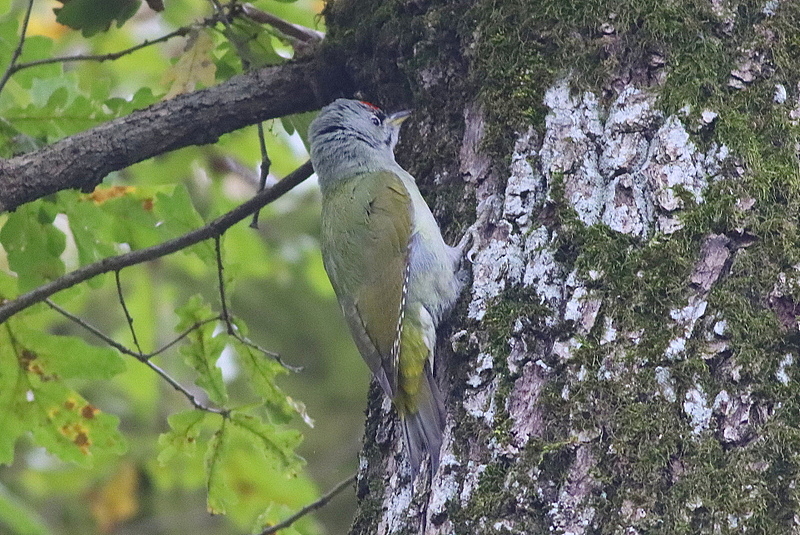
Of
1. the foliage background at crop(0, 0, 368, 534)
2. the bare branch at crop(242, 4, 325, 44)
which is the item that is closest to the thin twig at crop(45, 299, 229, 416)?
the foliage background at crop(0, 0, 368, 534)

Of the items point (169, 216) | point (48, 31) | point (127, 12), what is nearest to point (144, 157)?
point (169, 216)

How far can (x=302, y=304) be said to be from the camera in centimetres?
880

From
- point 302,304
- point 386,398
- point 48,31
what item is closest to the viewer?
point 386,398

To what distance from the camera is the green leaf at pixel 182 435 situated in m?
3.78

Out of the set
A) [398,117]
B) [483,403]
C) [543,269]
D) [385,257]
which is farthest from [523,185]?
[385,257]

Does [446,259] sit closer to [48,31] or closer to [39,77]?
[39,77]

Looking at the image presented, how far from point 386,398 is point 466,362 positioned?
2.17ft

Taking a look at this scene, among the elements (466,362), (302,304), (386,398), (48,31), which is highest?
(48,31)

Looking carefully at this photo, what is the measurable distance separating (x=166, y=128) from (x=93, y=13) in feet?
2.33

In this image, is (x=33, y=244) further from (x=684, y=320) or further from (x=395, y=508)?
(x=684, y=320)

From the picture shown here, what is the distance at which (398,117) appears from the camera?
356 cm

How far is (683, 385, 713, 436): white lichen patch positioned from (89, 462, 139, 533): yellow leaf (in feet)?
19.6

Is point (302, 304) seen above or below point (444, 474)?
below

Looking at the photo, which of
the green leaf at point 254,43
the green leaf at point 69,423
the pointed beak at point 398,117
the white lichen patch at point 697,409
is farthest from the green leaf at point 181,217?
the white lichen patch at point 697,409
